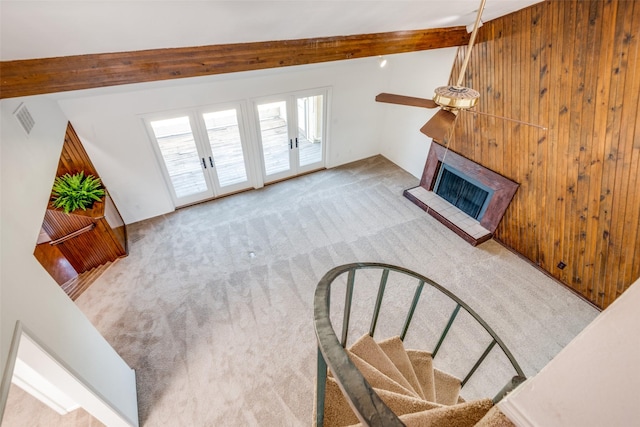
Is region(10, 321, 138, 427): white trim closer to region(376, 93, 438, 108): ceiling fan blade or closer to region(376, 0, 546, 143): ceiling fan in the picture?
region(376, 0, 546, 143): ceiling fan

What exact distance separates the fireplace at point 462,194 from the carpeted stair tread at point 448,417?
13.0 ft

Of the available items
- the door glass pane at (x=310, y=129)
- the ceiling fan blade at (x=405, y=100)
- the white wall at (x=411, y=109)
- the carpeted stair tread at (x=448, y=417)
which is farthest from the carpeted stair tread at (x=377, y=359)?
the door glass pane at (x=310, y=129)

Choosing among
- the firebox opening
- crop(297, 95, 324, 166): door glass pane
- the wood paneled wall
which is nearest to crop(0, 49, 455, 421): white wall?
crop(297, 95, 324, 166): door glass pane

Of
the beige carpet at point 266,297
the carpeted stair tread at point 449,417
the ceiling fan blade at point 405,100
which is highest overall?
the ceiling fan blade at point 405,100

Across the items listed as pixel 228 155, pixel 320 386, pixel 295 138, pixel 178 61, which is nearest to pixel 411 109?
pixel 295 138

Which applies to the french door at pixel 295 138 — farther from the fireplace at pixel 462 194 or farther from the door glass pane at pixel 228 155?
the fireplace at pixel 462 194

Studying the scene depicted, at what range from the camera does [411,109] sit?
5957mm

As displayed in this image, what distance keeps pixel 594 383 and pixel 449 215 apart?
4.59 metres

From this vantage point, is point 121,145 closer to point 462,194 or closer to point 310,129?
point 310,129

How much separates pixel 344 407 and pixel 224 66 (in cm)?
315

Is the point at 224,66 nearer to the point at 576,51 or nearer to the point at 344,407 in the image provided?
the point at 344,407

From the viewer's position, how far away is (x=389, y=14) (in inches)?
113

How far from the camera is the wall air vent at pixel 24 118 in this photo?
9.07 ft

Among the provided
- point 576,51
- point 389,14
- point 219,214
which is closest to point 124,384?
point 219,214
